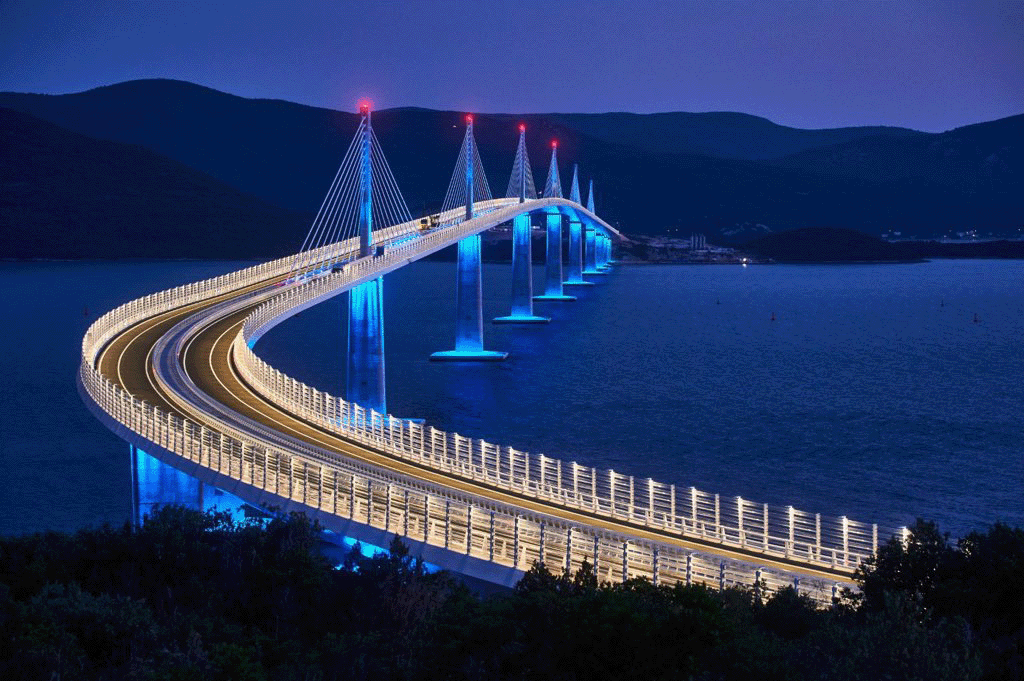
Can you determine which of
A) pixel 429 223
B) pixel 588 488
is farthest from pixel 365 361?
pixel 429 223

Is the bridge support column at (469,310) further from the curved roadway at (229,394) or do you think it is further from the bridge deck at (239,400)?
the bridge deck at (239,400)

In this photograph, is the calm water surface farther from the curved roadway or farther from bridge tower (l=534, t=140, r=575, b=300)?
bridge tower (l=534, t=140, r=575, b=300)

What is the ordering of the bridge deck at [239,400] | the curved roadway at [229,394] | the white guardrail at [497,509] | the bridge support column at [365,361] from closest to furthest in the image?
1. the white guardrail at [497,509]
2. the bridge deck at [239,400]
3. the curved roadway at [229,394]
4. the bridge support column at [365,361]

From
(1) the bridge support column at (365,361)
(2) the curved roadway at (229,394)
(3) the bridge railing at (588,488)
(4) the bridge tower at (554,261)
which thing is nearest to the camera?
(2) the curved roadway at (229,394)

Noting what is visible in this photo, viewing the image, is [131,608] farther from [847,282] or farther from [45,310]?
[847,282]

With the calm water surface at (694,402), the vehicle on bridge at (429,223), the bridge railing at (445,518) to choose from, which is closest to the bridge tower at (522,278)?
the calm water surface at (694,402)

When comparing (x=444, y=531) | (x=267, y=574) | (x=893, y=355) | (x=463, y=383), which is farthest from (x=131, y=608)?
(x=893, y=355)

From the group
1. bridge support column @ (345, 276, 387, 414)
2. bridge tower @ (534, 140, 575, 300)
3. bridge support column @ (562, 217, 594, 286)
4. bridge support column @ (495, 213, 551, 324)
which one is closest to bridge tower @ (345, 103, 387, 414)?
bridge support column @ (345, 276, 387, 414)
